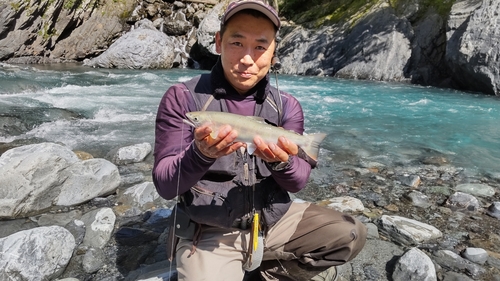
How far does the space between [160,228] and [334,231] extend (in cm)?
220

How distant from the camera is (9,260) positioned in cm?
324

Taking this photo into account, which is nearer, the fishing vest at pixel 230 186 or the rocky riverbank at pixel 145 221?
the fishing vest at pixel 230 186

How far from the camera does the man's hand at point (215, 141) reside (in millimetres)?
2096

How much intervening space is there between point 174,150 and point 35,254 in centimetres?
183

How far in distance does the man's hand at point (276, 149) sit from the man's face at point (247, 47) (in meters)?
0.60

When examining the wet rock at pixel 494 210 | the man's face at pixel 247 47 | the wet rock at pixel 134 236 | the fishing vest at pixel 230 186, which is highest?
the man's face at pixel 247 47

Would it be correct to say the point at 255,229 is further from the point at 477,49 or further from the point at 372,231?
the point at 477,49

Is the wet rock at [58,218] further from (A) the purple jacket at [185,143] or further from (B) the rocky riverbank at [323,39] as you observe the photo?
(B) the rocky riverbank at [323,39]

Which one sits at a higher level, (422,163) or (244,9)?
(244,9)

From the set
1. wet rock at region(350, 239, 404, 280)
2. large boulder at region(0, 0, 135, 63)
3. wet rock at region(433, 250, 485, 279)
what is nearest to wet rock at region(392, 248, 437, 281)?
wet rock at region(350, 239, 404, 280)

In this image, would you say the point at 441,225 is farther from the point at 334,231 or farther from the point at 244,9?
the point at 244,9

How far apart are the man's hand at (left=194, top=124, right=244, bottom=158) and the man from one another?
17 cm

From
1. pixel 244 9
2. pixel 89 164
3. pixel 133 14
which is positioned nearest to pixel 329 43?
pixel 133 14

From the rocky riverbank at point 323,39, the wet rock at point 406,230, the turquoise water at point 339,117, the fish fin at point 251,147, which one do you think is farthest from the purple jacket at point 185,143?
the rocky riverbank at point 323,39
